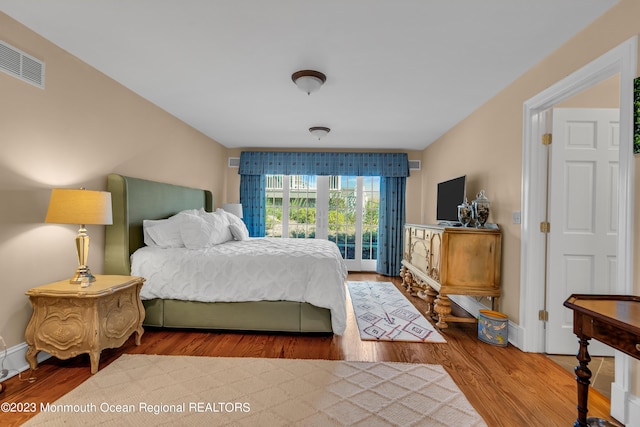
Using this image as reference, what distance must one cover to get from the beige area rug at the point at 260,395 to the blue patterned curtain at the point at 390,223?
3320 millimetres

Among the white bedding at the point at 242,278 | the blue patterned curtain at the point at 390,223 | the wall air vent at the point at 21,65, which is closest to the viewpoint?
the wall air vent at the point at 21,65

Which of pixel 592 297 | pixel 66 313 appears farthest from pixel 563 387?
pixel 66 313

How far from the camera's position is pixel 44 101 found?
86.0 inches

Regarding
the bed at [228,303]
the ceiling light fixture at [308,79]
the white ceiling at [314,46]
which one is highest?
the white ceiling at [314,46]

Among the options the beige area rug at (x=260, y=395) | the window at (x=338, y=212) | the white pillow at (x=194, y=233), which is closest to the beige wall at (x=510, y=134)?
the beige area rug at (x=260, y=395)

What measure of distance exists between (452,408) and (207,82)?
129 inches

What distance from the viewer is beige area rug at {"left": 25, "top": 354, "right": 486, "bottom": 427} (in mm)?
1610

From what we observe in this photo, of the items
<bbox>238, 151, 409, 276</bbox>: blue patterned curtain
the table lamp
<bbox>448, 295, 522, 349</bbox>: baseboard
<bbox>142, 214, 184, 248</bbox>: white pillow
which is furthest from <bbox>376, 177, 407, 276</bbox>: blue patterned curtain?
the table lamp

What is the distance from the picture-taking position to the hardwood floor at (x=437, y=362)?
1.74 meters

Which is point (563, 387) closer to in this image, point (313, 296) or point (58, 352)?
point (313, 296)

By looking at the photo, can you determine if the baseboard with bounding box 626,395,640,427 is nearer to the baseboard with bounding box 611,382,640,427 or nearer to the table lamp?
the baseboard with bounding box 611,382,640,427

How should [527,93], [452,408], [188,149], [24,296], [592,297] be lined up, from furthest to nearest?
[188,149], [527,93], [24,296], [452,408], [592,297]

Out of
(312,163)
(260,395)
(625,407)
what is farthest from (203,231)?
(625,407)

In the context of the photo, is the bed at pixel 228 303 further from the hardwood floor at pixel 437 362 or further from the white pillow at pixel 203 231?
the white pillow at pixel 203 231
